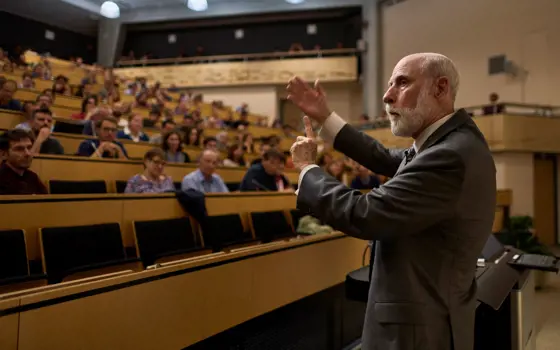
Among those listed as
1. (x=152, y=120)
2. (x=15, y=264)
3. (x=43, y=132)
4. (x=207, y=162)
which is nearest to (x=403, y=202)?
(x=15, y=264)

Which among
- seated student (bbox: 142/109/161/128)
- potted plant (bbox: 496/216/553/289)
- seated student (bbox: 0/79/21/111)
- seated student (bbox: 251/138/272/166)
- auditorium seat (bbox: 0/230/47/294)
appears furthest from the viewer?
seated student (bbox: 142/109/161/128)

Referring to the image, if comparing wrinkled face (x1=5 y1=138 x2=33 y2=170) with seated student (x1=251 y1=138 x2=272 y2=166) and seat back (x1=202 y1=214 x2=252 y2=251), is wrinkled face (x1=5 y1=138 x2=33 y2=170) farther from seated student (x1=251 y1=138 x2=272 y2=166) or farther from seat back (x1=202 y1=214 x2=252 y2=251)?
seated student (x1=251 y1=138 x2=272 y2=166)

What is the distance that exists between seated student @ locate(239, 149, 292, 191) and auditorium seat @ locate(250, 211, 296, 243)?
30cm

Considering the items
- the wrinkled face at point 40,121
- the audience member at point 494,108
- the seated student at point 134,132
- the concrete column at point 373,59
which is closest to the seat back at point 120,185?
the wrinkled face at point 40,121

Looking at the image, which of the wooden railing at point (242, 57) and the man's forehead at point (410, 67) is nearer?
the man's forehead at point (410, 67)

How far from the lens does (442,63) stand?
735 mm

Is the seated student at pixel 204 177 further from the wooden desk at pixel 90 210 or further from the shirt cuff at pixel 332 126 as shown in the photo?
the shirt cuff at pixel 332 126

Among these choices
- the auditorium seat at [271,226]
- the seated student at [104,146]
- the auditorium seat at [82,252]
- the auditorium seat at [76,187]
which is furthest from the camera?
the seated student at [104,146]

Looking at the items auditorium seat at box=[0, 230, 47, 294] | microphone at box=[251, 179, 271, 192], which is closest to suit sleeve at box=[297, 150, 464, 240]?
auditorium seat at box=[0, 230, 47, 294]

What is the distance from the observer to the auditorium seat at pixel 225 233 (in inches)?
89.7

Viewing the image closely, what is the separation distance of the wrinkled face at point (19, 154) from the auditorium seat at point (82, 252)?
46 centimetres

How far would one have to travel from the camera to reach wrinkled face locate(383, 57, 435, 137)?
2.41 ft

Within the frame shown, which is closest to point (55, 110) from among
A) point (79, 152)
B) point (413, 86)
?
point (79, 152)

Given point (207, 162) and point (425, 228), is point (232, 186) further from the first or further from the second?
point (425, 228)
